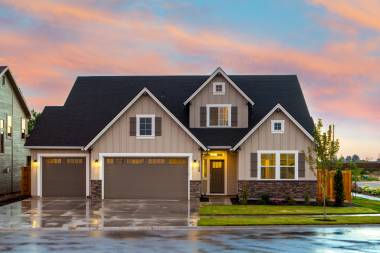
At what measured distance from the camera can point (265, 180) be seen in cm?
3609

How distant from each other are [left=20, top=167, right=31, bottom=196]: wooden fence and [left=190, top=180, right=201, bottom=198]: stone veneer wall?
11.2m

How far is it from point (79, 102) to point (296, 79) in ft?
55.0

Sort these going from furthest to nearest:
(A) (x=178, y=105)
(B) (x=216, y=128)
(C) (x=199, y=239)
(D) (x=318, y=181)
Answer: (A) (x=178, y=105) → (B) (x=216, y=128) → (D) (x=318, y=181) → (C) (x=199, y=239)

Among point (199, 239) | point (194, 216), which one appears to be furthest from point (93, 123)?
point (199, 239)

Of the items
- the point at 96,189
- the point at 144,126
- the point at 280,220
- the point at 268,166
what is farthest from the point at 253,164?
the point at 280,220

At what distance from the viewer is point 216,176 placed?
127ft

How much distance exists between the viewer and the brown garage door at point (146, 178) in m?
36.6

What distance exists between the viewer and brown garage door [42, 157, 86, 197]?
37750mm

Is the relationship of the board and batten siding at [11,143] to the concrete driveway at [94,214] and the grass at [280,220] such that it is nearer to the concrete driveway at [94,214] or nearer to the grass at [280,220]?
the concrete driveway at [94,214]

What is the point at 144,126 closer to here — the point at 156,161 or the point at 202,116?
the point at 156,161

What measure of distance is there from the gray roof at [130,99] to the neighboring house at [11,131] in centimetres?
298

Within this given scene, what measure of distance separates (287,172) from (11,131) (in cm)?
2061

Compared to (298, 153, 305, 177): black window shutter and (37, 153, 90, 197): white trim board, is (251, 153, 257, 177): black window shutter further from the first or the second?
(37, 153, 90, 197): white trim board

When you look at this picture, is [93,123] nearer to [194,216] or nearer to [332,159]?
[194,216]
